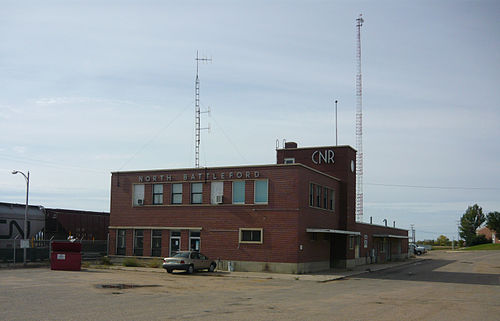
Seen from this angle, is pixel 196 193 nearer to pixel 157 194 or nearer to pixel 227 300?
pixel 157 194

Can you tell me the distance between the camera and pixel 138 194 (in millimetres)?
43969

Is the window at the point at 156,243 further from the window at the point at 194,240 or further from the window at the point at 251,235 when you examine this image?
the window at the point at 251,235

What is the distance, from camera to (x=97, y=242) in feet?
153

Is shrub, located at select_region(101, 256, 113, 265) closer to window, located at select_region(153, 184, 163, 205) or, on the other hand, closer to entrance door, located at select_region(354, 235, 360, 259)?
window, located at select_region(153, 184, 163, 205)

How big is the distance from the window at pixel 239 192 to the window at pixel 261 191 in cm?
112

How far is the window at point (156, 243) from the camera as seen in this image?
138 feet

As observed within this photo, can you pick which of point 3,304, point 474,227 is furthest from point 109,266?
point 474,227

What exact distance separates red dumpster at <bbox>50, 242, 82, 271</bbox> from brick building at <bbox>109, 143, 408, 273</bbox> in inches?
312

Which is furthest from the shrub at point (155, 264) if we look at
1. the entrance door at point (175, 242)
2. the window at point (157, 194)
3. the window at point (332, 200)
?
the window at point (332, 200)

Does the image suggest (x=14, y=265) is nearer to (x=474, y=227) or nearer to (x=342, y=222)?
(x=342, y=222)

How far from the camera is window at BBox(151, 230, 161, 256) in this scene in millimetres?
41969

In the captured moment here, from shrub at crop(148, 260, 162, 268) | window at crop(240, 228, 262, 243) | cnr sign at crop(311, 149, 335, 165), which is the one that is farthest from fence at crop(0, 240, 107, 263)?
cnr sign at crop(311, 149, 335, 165)

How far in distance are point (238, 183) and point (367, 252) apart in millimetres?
19784

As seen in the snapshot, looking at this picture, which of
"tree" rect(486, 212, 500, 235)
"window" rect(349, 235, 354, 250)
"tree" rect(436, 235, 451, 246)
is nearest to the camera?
"window" rect(349, 235, 354, 250)
